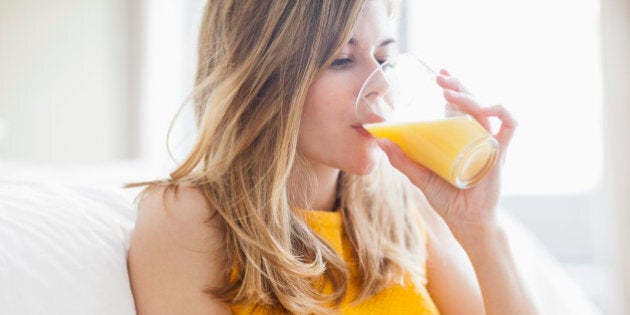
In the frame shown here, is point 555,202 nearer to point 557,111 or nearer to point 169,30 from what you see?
point 557,111

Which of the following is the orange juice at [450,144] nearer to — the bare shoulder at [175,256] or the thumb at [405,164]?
the thumb at [405,164]

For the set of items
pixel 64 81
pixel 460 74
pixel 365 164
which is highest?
pixel 365 164

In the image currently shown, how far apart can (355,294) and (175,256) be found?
1.13ft

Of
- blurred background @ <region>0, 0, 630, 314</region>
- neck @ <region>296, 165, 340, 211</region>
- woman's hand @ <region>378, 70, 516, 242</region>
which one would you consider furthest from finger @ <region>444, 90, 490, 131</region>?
blurred background @ <region>0, 0, 630, 314</region>

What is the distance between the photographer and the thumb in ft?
3.61

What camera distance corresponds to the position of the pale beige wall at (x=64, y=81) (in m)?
3.04

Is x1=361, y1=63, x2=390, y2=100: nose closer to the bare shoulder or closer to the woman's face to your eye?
the woman's face

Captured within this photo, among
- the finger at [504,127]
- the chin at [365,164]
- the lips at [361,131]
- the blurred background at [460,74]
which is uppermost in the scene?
the finger at [504,127]

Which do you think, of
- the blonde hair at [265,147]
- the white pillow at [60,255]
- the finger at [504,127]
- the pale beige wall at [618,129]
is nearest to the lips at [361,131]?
the blonde hair at [265,147]

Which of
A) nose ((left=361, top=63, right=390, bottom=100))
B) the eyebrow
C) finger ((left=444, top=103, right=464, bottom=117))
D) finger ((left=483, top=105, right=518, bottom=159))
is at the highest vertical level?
the eyebrow

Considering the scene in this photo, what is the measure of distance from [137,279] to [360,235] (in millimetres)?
455

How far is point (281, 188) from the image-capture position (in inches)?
46.6

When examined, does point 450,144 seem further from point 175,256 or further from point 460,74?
point 460,74

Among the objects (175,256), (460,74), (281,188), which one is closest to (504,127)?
(281,188)
